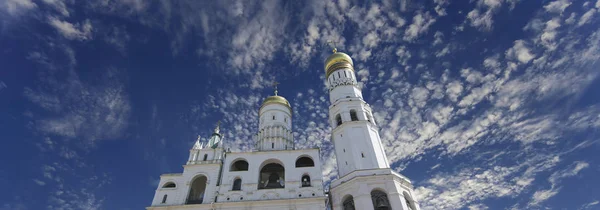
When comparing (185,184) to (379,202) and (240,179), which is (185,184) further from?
(379,202)

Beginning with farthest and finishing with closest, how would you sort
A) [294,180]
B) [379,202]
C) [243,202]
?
[294,180] < [243,202] < [379,202]

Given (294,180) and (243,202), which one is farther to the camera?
(294,180)

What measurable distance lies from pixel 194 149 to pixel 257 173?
24.1ft

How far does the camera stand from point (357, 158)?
2722cm

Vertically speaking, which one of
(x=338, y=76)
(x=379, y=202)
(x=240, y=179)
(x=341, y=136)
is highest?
(x=338, y=76)

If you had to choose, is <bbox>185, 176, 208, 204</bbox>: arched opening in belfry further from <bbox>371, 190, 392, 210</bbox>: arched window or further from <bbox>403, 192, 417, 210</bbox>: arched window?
<bbox>403, 192, 417, 210</bbox>: arched window

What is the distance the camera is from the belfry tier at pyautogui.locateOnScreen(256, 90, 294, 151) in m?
33.3

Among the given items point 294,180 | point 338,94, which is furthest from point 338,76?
point 294,180

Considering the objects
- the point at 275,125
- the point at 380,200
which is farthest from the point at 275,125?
the point at 380,200

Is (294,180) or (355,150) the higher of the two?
(355,150)

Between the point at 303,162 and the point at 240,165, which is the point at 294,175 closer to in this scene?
the point at 303,162

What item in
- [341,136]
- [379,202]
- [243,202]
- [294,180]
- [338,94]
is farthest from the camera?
[338,94]

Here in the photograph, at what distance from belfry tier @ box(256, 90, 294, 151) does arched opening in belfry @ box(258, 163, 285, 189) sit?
199 cm

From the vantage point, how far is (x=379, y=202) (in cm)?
2388
